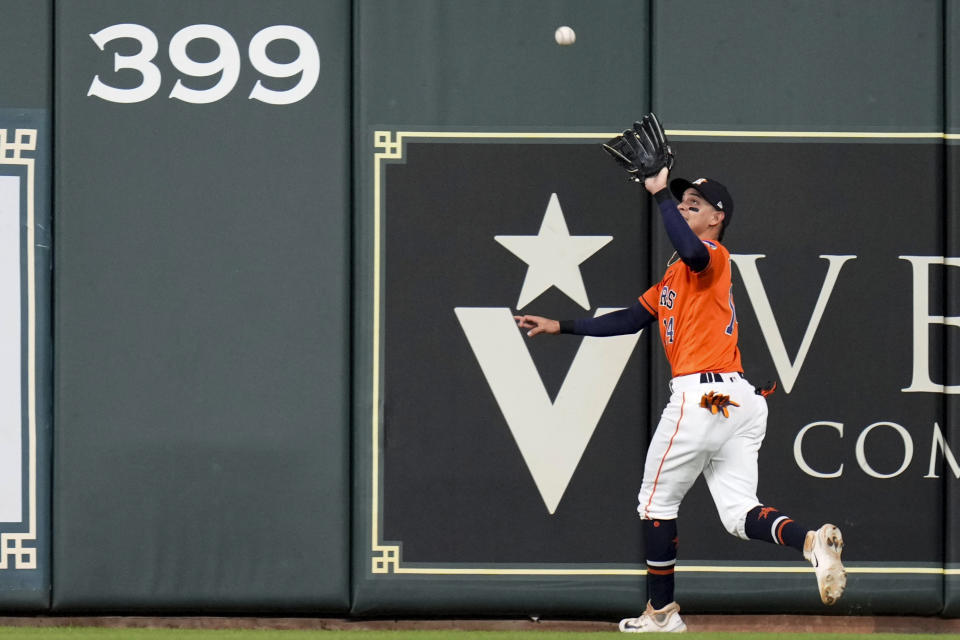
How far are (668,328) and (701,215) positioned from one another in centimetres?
44

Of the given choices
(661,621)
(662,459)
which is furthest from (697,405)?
(661,621)

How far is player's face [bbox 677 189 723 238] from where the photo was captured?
4555 millimetres

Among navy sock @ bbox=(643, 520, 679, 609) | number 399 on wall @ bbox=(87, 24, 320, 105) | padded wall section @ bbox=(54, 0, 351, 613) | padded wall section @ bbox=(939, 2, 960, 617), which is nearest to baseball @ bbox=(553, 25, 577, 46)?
padded wall section @ bbox=(54, 0, 351, 613)

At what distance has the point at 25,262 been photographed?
15.9 ft

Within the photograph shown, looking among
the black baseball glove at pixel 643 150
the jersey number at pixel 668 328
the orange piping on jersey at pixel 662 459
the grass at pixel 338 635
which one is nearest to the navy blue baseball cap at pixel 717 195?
the black baseball glove at pixel 643 150

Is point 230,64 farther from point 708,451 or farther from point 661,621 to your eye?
point 661,621

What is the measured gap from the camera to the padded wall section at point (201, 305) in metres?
4.84

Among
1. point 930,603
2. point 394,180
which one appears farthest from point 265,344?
point 930,603

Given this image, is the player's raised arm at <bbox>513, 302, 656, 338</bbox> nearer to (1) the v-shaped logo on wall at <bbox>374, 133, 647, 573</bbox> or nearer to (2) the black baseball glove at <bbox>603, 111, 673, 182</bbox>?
(1) the v-shaped logo on wall at <bbox>374, 133, 647, 573</bbox>

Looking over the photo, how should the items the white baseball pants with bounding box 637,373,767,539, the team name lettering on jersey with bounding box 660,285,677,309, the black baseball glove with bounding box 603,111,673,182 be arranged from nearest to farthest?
the black baseball glove with bounding box 603,111,673,182 < the white baseball pants with bounding box 637,373,767,539 < the team name lettering on jersey with bounding box 660,285,677,309

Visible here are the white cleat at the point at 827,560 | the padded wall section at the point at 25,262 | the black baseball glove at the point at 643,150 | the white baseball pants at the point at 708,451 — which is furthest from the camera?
the padded wall section at the point at 25,262

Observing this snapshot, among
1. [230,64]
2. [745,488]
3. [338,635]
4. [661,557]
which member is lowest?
[338,635]

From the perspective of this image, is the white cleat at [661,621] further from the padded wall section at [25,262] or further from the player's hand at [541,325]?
the padded wall section at [25,262]

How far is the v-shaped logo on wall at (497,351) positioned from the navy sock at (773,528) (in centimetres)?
61
